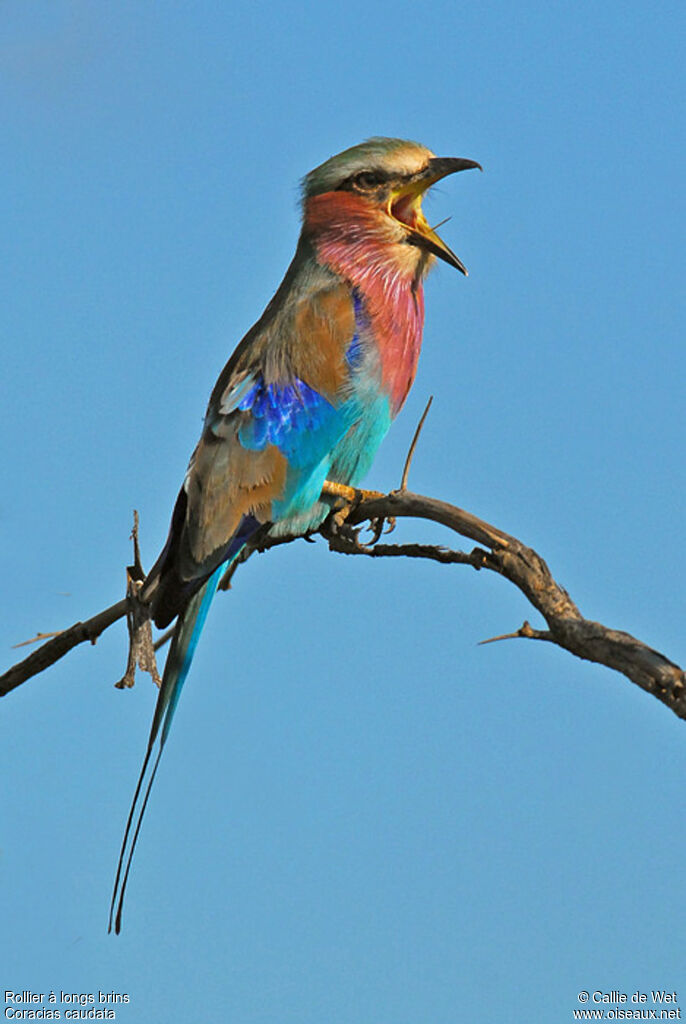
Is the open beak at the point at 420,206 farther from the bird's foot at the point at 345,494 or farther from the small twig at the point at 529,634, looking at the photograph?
the small twig at the point at 529,634

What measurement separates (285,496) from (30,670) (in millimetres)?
1074

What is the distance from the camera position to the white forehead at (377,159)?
5.08 meters

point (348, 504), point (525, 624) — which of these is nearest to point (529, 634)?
point (525, 624)

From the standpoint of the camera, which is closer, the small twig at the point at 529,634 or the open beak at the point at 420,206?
the small twig at the point at 529,634

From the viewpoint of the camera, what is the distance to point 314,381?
191 inches

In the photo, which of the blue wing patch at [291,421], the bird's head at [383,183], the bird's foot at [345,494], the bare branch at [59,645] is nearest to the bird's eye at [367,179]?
the bird's head at [383,183]

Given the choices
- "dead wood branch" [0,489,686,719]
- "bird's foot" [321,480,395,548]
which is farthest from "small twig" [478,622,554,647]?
"bird's foot" [321,480,395,548]

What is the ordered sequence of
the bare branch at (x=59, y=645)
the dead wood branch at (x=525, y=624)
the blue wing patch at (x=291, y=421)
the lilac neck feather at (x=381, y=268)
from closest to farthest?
the dead wood branch at (x=525, y=624) → the bare branch at (x=59, y=645) → the blue wing patch at (x=291, y=421) → the lilac neck feather at (x=381, y=268)

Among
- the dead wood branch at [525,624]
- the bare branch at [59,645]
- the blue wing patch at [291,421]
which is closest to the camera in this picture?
the dead wood branch at [525,624]

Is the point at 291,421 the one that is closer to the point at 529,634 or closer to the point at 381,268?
the point at 381,268

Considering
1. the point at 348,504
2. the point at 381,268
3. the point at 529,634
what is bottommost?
the point at 529,634

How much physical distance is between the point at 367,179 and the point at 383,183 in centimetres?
7

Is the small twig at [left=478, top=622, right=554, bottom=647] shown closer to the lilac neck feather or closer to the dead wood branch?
the dead wood branch

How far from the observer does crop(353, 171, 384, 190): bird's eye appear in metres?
5.09
